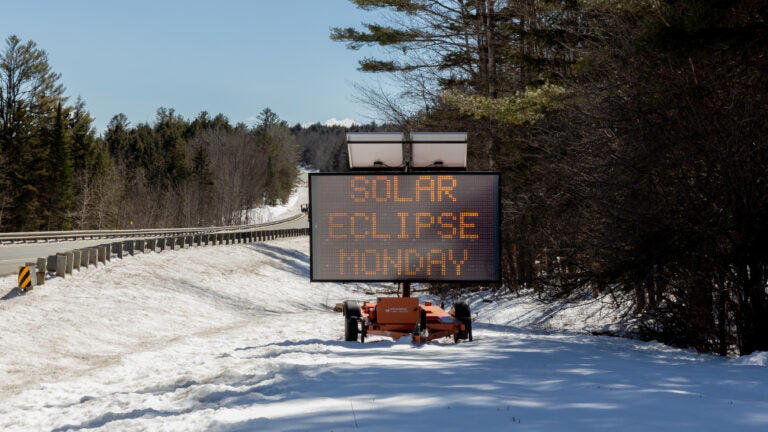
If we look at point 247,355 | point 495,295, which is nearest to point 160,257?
A: point 495,295

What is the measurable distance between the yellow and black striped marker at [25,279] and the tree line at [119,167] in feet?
133

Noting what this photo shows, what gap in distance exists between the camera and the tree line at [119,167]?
194ft

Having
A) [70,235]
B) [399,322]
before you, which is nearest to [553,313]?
[399,322]

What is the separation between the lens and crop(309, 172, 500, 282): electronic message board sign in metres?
11.5

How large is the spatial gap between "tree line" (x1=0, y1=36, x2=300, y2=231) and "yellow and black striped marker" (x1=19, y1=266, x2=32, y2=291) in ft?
133

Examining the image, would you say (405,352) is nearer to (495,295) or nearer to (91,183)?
(495,295)

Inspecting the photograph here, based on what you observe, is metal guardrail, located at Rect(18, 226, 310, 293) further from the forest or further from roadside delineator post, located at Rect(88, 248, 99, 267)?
the forest

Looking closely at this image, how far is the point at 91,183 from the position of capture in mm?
75812

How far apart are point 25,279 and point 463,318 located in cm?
1291

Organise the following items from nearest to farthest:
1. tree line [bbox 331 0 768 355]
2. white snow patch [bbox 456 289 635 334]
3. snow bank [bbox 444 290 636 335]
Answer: tree line [bbox 331 0 768 355] → snow bank [bbox 444 290 636 335] → white snow patch [bbox 456 289 635 334]

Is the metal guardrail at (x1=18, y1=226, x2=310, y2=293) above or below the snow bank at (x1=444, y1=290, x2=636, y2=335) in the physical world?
above

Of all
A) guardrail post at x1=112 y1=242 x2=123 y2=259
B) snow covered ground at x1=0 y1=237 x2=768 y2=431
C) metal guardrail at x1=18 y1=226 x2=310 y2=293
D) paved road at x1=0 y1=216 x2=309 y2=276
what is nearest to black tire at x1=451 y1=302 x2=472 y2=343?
snow covered ground at x1=0 y1=237 x2=768 y2=431

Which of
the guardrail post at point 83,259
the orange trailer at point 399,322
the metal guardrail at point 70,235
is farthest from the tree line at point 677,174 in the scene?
the metal guardrail at point 70,235

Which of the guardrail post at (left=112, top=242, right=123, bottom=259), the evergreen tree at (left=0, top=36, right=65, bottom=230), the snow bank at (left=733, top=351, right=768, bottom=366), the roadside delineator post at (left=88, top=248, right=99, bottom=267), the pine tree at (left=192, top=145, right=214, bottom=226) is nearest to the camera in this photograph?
the snow bank at (left=733, top=351, right=768, bottom=366)
